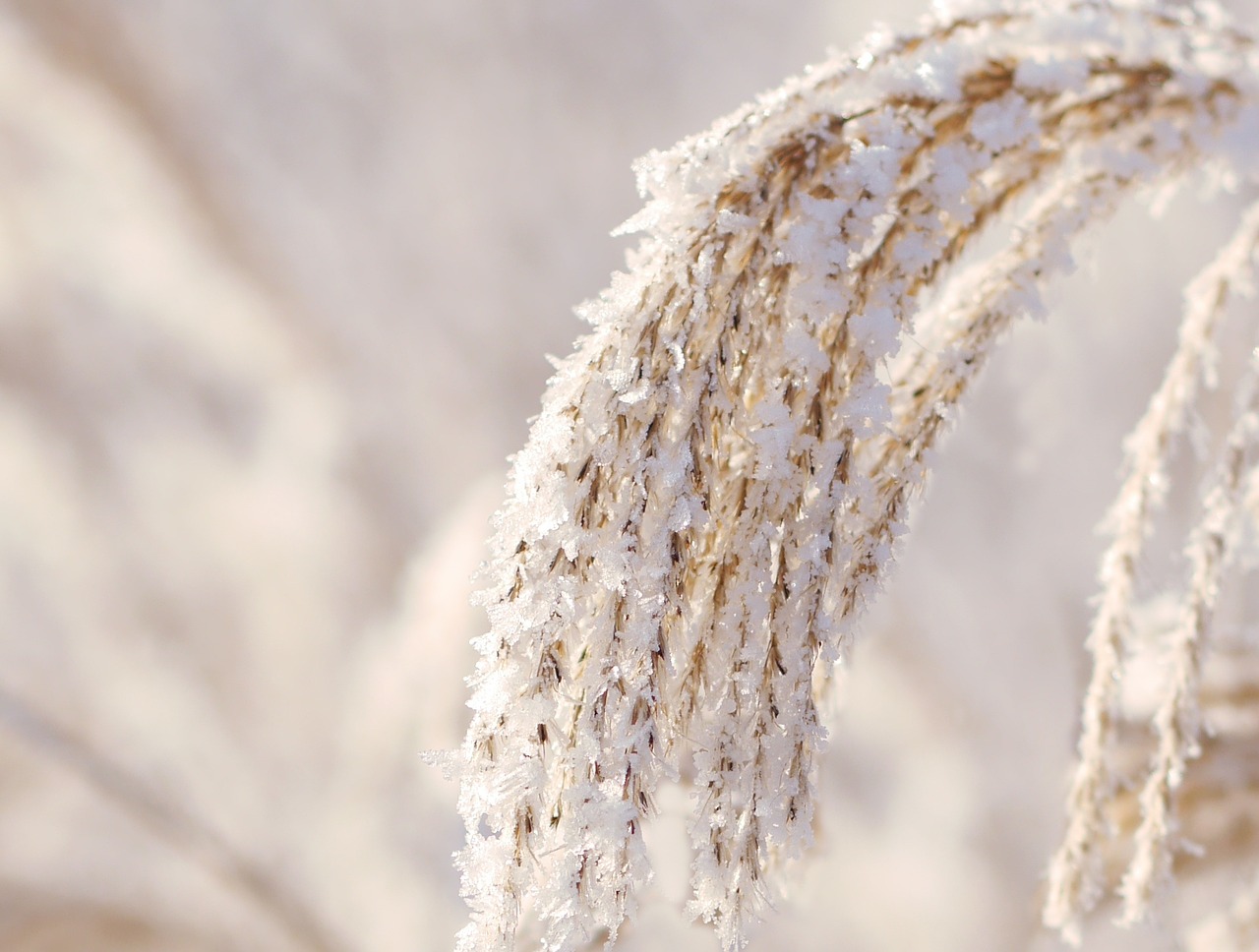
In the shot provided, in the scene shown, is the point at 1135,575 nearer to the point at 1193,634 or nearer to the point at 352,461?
the point at 1193,634

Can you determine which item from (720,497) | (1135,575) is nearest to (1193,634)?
(1135,575)

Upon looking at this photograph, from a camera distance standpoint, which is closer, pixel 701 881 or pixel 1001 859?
pixel 701 881

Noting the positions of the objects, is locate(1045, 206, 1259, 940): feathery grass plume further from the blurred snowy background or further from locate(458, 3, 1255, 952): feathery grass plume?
the blurred snowy background

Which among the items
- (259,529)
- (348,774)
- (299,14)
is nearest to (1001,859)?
(348,774)

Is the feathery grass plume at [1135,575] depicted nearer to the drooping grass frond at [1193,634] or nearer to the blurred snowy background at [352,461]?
the drooping grass frond at [1193,634]

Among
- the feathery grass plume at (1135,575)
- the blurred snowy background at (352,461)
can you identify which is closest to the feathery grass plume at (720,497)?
the feathery grass plume at (1135,575)

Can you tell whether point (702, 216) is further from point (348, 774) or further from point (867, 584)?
point (348, 774)
